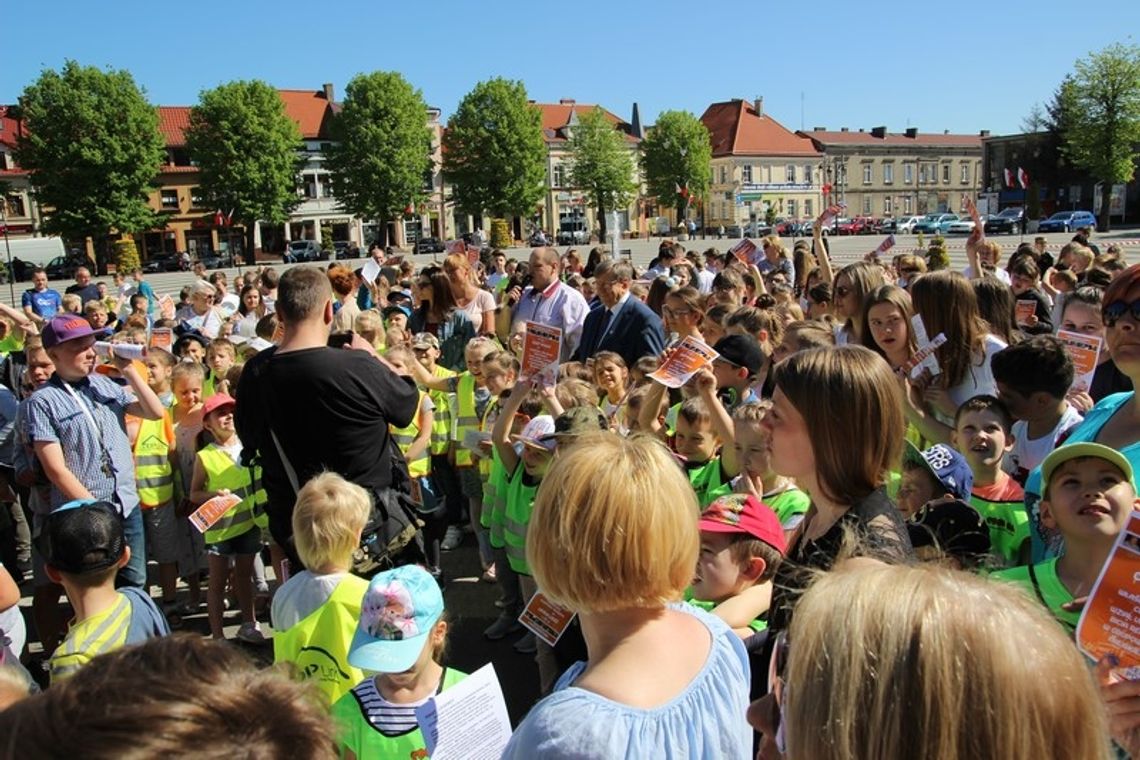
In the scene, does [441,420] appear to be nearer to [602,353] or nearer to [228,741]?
[602,353]

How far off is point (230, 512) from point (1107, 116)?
5925 centimetres

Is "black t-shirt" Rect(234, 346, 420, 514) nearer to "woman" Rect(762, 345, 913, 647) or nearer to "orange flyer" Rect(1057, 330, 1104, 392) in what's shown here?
"woman" Rect(762, 345, 913, 647)

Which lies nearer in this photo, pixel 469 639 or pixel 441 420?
pixel 469 639

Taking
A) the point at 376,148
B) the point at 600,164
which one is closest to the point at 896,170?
the point at 600,164

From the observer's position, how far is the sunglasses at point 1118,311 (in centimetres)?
288

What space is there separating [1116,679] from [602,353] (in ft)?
14.1

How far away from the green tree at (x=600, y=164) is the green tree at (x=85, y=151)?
36118 millimetres

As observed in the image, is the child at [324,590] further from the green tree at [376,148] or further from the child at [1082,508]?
the green tree at [376,148]

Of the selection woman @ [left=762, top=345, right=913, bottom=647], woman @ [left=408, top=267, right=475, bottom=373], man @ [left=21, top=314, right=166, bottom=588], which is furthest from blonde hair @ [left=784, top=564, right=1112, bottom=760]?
woman @ [left=408, top=267, right=475, bottom=373]

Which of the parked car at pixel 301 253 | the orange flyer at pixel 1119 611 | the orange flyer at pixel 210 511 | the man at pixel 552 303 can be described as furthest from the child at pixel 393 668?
the parked car at pixel 301 253

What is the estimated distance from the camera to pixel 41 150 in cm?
4950

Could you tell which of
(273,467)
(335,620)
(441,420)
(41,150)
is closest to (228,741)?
(335,620)

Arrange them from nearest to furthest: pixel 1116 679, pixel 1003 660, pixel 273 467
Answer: pixel 1003 660 → pixel 1116 679 → pixel 273 467

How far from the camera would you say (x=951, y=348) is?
4160mm
